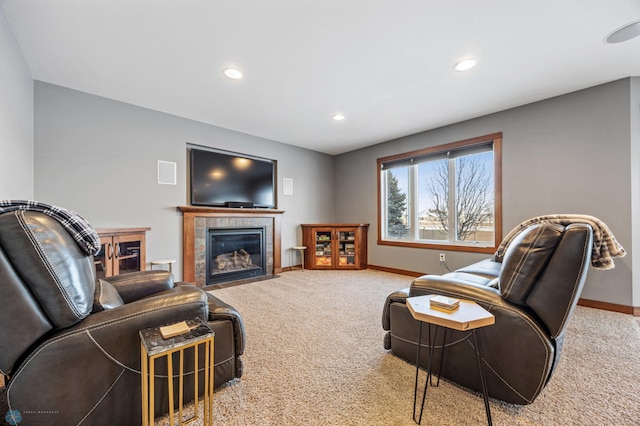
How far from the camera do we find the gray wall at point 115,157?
2840mm

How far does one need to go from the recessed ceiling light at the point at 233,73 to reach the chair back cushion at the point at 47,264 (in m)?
2.00

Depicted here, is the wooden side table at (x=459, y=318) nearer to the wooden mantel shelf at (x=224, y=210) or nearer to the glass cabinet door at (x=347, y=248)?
the wooden mantel shelf at (x=224, y=210)

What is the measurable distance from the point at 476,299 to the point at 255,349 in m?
1.56

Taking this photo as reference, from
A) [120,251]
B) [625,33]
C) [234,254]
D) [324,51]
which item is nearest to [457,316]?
[324,51]

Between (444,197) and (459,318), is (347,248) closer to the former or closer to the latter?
(444,197)

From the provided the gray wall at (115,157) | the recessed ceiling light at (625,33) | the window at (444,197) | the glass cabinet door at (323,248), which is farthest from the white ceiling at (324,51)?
the glass cabinet door at (323,248)

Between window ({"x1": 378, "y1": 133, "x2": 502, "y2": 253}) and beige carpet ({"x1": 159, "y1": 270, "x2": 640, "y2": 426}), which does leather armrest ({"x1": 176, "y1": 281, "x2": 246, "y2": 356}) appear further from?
window ({"x1": 378, "y1": 133, "x2": 502, "y2": 253})

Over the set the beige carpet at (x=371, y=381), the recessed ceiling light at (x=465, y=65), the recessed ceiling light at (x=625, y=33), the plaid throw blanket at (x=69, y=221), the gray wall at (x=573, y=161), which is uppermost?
the recessed ceiling light at (x=465, y=65)

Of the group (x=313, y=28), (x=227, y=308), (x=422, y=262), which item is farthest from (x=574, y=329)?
(x=313, y=28)

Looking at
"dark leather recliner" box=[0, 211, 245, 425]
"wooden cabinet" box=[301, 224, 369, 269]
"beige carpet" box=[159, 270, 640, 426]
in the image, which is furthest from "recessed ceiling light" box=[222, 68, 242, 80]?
"wooden cabinet" box=[301, 224, 369, 269]

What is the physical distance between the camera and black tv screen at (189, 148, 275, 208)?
3.91 m

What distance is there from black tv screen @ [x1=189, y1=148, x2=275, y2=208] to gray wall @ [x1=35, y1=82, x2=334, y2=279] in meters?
0.15

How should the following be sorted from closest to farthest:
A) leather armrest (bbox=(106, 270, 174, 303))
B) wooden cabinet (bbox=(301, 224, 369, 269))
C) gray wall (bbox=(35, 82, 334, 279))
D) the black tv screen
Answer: leather armrest (bbox=(106, 270, 174, 303)) < gray wall (bbox=(35, 82, 334, 279)) < the black tv screen < wooden cabinet (bbox=(301, 224, 369, 269))

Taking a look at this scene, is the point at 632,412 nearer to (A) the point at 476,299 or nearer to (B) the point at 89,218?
(A) the point at 476,299
